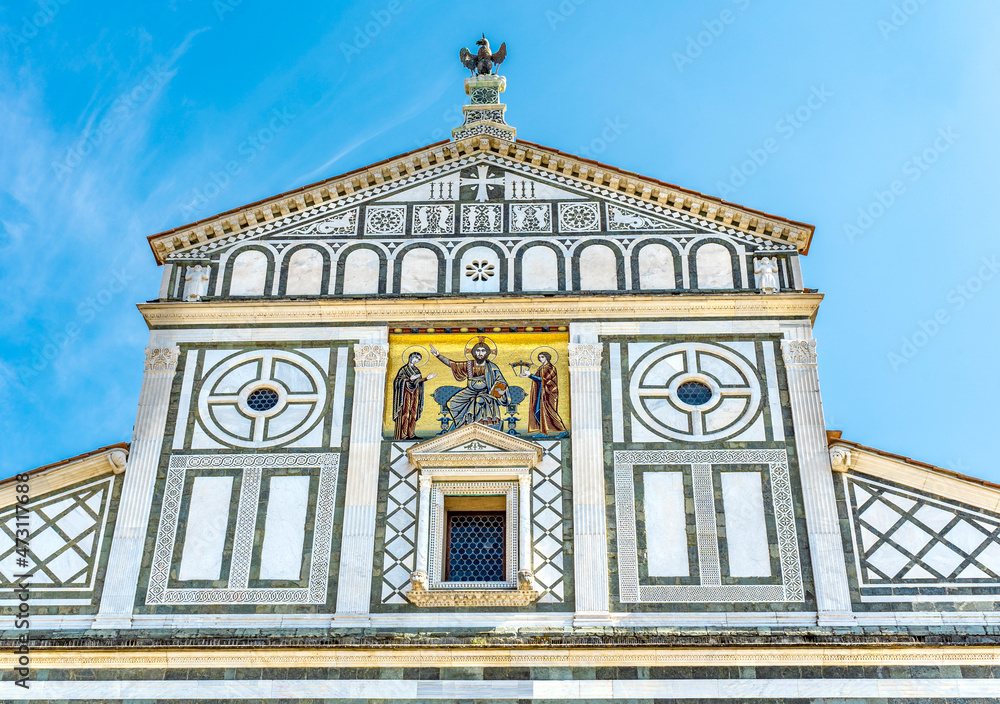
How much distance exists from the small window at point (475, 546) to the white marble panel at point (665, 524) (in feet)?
5.61

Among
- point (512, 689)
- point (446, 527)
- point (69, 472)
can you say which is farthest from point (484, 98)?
Answer: point (512, 689)

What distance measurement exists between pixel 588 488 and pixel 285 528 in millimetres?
3539

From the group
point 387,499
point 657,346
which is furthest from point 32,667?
point 657,346

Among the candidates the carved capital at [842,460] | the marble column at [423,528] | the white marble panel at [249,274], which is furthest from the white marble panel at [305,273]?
the carved capital at [842,460]

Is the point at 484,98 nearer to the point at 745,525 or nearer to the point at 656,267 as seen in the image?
the point at 656,267

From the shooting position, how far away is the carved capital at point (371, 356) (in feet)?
52.6

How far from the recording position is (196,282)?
16.9 m

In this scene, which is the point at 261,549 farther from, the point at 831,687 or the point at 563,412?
the point at 831,687

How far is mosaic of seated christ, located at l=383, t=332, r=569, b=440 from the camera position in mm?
15609

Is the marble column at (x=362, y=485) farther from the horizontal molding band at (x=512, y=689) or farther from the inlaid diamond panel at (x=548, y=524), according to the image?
the inlaid diamond panel at (x=548, y=524)

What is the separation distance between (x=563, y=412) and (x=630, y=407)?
81 cm

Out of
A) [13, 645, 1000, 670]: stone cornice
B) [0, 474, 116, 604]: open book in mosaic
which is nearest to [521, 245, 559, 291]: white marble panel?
[13, 645, 1000, 670]: stone cornice

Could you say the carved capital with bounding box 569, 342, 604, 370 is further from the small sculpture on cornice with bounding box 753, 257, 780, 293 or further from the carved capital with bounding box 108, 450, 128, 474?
the carved capital with bounding box 108, 450, 128, 474

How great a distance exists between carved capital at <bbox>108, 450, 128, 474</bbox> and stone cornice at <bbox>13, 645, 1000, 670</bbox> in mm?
2324
